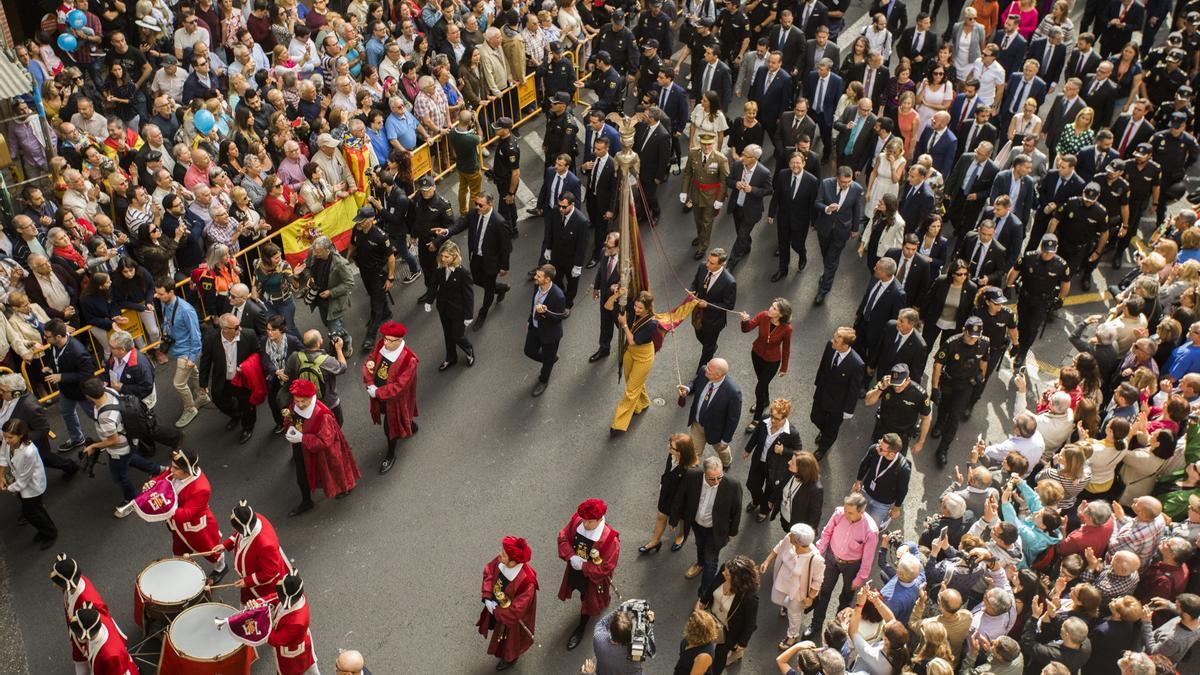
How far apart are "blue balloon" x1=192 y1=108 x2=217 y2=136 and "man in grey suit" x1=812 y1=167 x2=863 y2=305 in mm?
7731

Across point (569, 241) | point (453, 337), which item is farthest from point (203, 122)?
point (569, 241)

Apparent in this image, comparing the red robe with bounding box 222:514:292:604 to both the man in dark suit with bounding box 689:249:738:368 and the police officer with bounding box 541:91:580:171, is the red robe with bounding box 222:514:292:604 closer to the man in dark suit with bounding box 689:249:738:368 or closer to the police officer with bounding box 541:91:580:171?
the man in dark suit with bounding box 689:249:738:368

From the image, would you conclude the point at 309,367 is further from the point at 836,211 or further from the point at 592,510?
the point at 836,211

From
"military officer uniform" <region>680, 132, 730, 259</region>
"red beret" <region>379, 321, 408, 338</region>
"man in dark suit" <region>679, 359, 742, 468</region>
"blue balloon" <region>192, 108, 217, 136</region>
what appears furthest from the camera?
"military officer uniform" <region>680, 132, 730, 259</region>

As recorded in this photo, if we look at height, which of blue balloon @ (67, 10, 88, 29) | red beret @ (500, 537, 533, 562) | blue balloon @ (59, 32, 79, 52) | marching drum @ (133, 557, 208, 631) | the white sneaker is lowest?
the white sneaker

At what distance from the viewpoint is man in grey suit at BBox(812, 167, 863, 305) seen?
13898 mm

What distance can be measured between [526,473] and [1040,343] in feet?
21.7

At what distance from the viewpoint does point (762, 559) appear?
1107cm

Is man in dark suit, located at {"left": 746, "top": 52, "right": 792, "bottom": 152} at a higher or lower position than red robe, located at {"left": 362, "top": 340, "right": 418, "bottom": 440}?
higher

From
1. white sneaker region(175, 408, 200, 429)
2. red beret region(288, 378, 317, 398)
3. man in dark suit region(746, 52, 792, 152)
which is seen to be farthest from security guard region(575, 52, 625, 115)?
Answer: red beret region(288, 378, 317, 398)

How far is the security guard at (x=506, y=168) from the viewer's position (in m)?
15.0

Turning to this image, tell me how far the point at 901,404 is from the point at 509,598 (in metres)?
4.28

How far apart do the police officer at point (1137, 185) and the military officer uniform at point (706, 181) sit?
506 centimetres

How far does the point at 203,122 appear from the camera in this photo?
563 inches
